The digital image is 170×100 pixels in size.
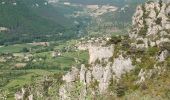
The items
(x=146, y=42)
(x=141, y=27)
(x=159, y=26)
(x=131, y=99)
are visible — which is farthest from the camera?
(x=141, y=27)

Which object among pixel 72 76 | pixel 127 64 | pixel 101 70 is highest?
pixel 127 64

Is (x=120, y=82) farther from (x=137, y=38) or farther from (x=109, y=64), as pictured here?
(x=137, y=38)

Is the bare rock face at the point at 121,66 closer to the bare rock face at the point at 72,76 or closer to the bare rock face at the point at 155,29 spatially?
the bare rock face at the point at 155,29

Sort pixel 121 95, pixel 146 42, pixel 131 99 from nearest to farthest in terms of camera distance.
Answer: pixel 131 99, pixel 121 95, pixel 146 42

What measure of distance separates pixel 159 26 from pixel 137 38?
13450 mm

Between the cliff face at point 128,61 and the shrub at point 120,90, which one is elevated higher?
the cliff face at point 128,61

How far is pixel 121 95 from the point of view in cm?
14262

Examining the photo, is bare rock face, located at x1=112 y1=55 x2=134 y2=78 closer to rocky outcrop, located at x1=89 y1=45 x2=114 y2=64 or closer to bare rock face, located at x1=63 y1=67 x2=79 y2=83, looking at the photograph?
rocky outcrop, located at x1=89 y1=45 x2=114 y2=64

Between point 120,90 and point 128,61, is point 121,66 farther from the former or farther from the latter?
point 120,90

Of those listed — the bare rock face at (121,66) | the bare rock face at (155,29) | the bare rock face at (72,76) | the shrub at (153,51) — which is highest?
the bare rock face at (155,29)

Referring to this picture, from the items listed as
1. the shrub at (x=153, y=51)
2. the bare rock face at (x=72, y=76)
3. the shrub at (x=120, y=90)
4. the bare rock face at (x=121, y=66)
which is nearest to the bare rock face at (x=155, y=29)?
the shrub at (x=153, y=51)

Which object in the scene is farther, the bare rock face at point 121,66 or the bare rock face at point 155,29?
the bare rock face at point 155,29

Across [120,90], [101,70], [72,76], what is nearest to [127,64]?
[101,70]

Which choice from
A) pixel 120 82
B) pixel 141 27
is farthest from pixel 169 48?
pixel 141 27
